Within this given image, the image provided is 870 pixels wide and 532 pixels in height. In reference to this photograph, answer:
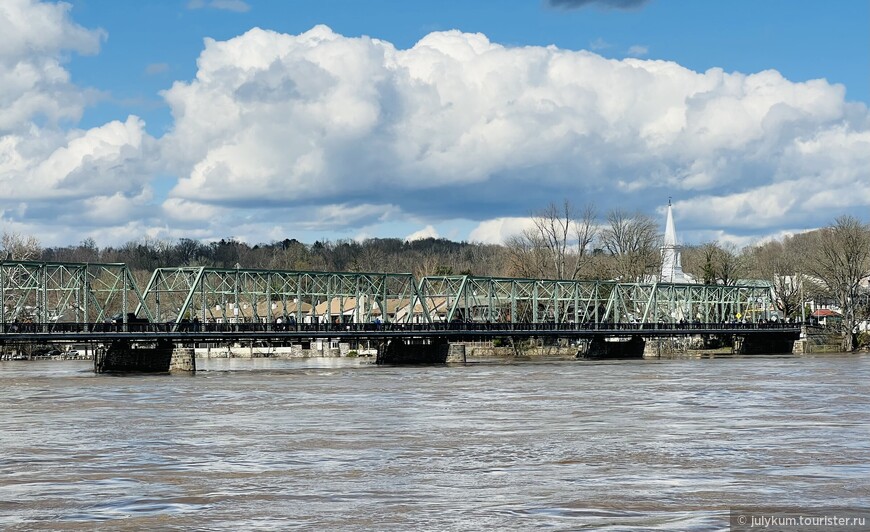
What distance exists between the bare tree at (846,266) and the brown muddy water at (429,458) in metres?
85.2

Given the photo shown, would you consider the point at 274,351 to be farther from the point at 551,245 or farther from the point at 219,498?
the point at 219,498

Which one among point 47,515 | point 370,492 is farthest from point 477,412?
point 47,515

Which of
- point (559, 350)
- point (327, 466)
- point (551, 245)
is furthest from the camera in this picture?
point (551, 245)

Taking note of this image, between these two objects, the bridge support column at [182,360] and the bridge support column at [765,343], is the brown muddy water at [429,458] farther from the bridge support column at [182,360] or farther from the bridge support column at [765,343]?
the bridge support column at [765,343]

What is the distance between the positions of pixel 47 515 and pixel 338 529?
7.04m

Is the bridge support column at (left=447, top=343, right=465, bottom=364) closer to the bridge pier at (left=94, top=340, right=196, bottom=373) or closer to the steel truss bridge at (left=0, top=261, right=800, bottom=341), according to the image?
the steel truss bridge at (left=0, top=261, right=800, bottom=341)

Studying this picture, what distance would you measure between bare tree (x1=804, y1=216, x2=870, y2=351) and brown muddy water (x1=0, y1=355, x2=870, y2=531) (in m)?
85.2

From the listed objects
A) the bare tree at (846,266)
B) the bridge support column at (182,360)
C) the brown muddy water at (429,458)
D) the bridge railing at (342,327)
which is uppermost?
Answer: the bare tree at (846,266)

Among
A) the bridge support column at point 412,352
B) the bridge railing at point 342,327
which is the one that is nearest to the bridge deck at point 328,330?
the bridge railing at point 342,327

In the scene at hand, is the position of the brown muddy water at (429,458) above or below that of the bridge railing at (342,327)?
below

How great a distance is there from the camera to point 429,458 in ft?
126

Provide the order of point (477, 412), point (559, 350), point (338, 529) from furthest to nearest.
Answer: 1. point (559, 350)
2. point (477, 412)
3. point (338, 529)

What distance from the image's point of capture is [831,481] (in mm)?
32156

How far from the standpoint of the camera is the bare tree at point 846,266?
152 meters
